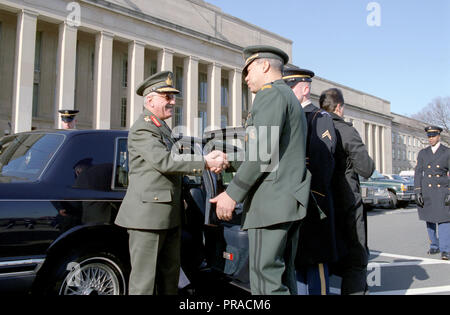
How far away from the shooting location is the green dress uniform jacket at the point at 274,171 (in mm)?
2328

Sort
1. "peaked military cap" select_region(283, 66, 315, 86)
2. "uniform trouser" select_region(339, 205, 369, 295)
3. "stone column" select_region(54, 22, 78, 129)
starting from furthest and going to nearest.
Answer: "stone column" select_region(54, 22, 78, 129) → "uniform trouser" select_region(339, 205, 369, 295) → "peaked military cap" select_region(283, 66, 315, 86)

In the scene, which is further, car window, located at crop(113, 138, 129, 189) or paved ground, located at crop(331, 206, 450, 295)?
paved ground, located at crop(331, 206, 450, 295)

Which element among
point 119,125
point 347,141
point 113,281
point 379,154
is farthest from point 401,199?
point 379,154

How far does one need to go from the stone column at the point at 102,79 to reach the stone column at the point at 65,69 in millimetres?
2152

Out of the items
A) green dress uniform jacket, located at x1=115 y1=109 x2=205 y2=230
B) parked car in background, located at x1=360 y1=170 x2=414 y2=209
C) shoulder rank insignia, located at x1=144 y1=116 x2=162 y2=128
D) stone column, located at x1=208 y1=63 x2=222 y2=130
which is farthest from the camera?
stone column, located at x1=208 y1=63 x2=222 y2=130

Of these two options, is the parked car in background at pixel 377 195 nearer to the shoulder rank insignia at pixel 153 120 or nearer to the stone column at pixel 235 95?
the shoulder rank insignia at pixel 153 120

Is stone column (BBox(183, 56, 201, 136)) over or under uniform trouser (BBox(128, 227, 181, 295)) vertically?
over

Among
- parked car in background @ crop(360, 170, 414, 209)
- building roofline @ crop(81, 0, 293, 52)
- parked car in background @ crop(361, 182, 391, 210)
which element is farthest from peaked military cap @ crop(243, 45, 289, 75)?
building roofline @ crop(81, 0, 293, 52)

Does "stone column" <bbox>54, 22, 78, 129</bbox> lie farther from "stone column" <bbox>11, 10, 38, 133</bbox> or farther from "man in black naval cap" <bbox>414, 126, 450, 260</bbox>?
"man in black naval cap" <bbox>414, 126, 450, 260</bbox>

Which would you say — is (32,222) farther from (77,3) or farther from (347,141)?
(77,3)

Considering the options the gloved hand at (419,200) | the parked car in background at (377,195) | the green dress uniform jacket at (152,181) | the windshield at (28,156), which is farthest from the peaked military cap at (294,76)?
the parked car in background at (377,195)

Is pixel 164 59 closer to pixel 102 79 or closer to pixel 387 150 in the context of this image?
pixel 102 79

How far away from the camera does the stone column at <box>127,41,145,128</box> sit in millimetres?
30609

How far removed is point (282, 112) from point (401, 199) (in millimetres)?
17870
